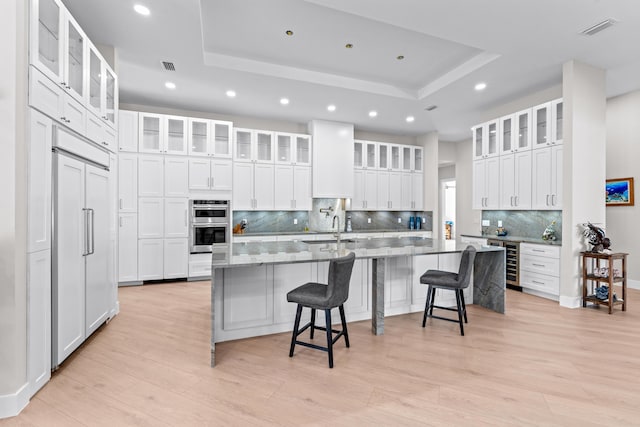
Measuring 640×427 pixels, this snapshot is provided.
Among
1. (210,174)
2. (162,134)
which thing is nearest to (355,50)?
(210,174)

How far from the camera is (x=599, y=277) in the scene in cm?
407

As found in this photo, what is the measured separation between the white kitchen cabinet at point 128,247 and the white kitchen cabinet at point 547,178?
6.35 metres

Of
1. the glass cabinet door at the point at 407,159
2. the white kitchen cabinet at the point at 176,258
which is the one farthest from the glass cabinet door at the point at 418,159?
the white kitchen cabinet at the point at 176,258

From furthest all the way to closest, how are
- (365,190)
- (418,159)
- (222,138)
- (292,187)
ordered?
1. (418,159)
2. (365,190)
3. (292,187)
4. (222,138)

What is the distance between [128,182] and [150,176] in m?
0.34

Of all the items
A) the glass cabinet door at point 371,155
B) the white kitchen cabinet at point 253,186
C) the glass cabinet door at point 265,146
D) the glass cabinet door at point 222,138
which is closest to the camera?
the glass cabinet door at point 222,138

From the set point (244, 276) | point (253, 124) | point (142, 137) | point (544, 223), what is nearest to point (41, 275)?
point (244, 276)

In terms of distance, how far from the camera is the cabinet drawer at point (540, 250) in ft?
14.6

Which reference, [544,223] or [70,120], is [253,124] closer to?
[70,120]

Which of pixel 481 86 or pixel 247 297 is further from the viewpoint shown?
pixel 481 86

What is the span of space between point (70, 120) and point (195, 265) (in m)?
3.43

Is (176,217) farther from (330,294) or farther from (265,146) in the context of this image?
(330,294)

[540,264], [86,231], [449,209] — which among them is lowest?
[540,264]

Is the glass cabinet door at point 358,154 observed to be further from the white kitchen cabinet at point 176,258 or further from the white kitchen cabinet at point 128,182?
the white kitchen cabinet at point 128,182
